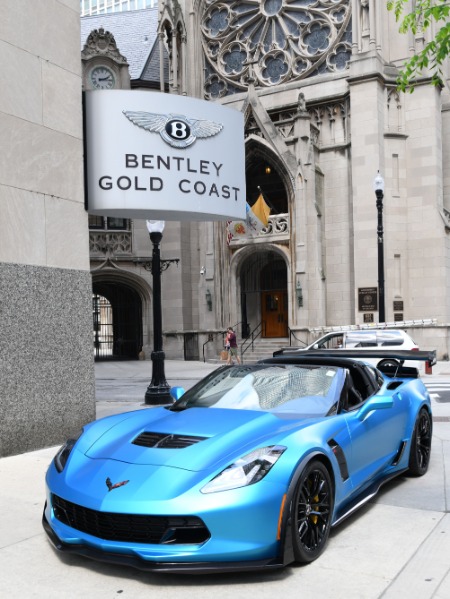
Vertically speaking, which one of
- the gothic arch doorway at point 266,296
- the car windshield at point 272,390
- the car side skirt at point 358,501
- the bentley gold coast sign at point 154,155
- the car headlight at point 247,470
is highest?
the bentley gold coast sign at point 154,155

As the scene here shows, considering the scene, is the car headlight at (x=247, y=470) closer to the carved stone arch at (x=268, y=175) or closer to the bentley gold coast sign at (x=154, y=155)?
the bentley gold coast sign at (x=154, y=155)

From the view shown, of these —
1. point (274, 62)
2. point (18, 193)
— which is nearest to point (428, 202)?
point (274, 62)

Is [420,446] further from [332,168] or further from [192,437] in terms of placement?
[332,168]

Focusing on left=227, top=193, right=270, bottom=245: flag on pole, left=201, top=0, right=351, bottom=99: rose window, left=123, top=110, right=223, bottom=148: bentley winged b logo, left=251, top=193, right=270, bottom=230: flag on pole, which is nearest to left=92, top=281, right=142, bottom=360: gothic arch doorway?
left=227, top=193, right=270, bottom=245: flag on pole

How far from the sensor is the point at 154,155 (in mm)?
9383

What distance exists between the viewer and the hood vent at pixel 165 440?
175 inches

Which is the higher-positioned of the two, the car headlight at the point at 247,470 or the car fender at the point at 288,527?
the car headlight at the point at 247,470

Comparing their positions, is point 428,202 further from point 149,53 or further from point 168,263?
point 149,53

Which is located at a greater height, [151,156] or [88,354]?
[151,156]

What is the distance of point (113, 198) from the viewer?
923 cm

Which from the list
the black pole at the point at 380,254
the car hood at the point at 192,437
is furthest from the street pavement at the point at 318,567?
the black pole at the point at 380,254

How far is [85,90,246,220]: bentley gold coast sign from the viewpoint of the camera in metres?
9.21

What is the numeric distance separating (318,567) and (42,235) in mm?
5739

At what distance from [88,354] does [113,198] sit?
226 cm
